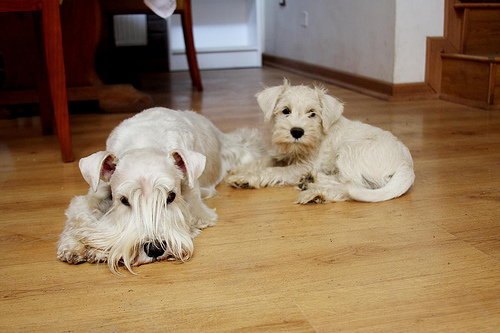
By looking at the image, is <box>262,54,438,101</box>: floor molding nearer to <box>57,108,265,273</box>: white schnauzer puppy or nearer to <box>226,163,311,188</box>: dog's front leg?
<box>226,163,311,188</box>: dog's front leg

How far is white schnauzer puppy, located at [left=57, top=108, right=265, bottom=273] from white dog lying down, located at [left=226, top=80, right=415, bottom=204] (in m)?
0.51

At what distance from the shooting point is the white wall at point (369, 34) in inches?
162

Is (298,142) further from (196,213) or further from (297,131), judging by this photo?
(196,213)

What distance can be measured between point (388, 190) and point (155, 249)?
0.96 m

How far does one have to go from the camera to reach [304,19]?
19.1 ft

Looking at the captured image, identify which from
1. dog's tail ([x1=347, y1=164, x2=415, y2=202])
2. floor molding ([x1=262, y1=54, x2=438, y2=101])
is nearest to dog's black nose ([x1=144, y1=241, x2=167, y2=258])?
dog's tail ([x1=347, y1=164, x2=415, y2=202])

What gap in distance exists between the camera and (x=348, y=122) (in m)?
2.42

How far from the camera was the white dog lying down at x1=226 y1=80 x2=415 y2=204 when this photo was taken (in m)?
2.10

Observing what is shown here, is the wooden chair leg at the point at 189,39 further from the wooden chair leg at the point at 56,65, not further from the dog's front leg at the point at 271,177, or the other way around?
the dog's front leg at the point at 271,177

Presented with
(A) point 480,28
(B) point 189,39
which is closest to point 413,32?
(A) point 480,28

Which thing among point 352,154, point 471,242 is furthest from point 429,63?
point 471,242

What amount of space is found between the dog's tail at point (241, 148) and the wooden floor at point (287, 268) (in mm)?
229

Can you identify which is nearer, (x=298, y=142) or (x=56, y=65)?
(x=298, y=142)

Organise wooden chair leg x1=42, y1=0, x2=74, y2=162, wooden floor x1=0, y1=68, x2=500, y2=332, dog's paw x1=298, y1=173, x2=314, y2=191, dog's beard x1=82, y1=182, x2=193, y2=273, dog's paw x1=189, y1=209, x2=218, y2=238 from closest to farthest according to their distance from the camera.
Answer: wooden floor x1=0, y1=68, x2=500, y2=332 < dog's beard x1=82, y1=182, x2=193, y2=273 < dog's paw x1=189, y1=209, x2=218, y2=238 < dog's paw x1=298, y1=173, x2=314, y2=191 < wooden chair leg x1=42, y1=0, x2=74, y2=162
